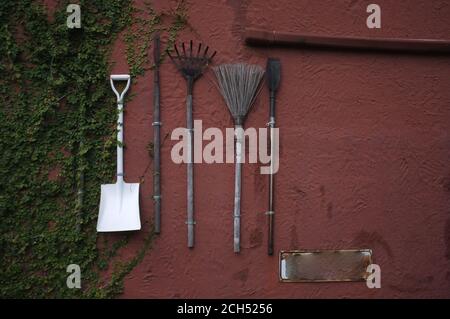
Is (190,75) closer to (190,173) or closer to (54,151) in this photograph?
(190,173)

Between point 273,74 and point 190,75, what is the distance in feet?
2.14

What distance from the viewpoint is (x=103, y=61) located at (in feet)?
10.8

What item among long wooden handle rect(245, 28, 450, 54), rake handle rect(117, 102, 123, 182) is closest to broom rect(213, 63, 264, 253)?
long wooden handle rect(245, 28, 450, 54)

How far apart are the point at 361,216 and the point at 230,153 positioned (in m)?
1.18

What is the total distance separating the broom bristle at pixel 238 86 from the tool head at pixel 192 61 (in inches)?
4.1

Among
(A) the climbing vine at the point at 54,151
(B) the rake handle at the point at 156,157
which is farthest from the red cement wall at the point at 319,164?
(A) the climbing vine at the point at 54,151

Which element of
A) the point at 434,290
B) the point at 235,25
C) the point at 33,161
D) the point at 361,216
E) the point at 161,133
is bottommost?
the point at 434,290

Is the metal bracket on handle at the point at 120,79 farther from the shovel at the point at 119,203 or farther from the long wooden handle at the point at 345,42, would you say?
the long wooden handle at the point at 345,42

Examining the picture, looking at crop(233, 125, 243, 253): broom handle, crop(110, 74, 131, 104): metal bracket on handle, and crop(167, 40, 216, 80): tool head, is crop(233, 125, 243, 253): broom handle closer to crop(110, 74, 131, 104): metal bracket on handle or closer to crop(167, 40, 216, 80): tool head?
crop(167, 40, 216, 80): tool head

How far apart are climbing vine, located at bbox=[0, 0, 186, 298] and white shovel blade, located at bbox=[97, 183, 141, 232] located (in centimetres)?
10

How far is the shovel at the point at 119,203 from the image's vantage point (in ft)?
10.3

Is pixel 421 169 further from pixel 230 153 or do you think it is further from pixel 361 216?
pixel 230 153

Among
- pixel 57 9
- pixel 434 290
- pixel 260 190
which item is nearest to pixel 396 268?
pixel 434 290

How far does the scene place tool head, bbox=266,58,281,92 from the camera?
335 centimetres
